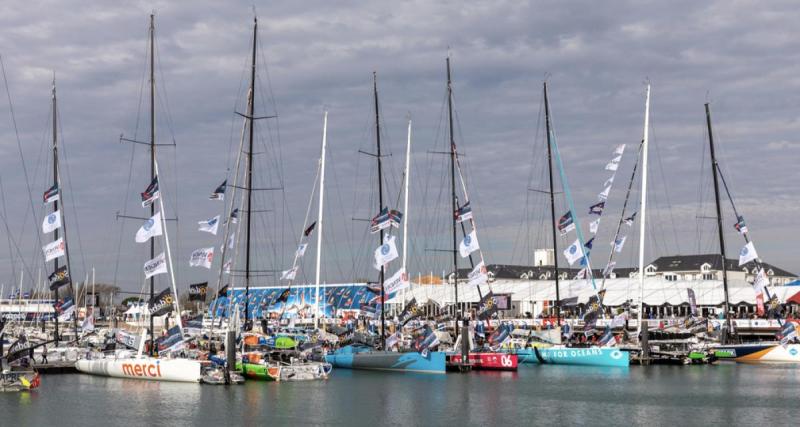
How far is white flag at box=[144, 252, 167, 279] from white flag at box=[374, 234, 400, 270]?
14950mm

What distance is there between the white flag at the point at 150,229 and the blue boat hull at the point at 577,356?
29734 millimetres

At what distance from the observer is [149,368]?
5575 centimetres

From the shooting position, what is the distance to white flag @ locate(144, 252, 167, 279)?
5447 cm

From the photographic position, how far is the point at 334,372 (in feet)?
209

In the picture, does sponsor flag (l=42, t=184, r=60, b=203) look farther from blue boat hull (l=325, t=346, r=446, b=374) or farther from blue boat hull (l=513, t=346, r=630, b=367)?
blue boat hull (l=513, t=346, r=630, b=367)

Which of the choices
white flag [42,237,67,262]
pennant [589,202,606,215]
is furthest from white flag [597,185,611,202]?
white flag [42,237,67,262]

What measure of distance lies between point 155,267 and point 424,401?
1850 centimetres

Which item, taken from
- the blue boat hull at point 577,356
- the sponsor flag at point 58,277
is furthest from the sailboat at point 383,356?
the sponsor flag at point 58,277

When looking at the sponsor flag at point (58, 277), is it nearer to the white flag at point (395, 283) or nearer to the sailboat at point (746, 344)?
the white flag at point (395, 283)

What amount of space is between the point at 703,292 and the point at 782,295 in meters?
9.44

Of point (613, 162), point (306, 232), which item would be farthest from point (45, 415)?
point (613, 162)

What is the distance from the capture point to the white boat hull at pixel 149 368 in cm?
5397

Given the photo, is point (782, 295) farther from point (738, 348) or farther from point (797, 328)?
point (738, 348)

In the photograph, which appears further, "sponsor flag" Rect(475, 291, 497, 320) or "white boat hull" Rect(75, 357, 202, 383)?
"sponsor flag" Rect(475, 291, 497, 320)
